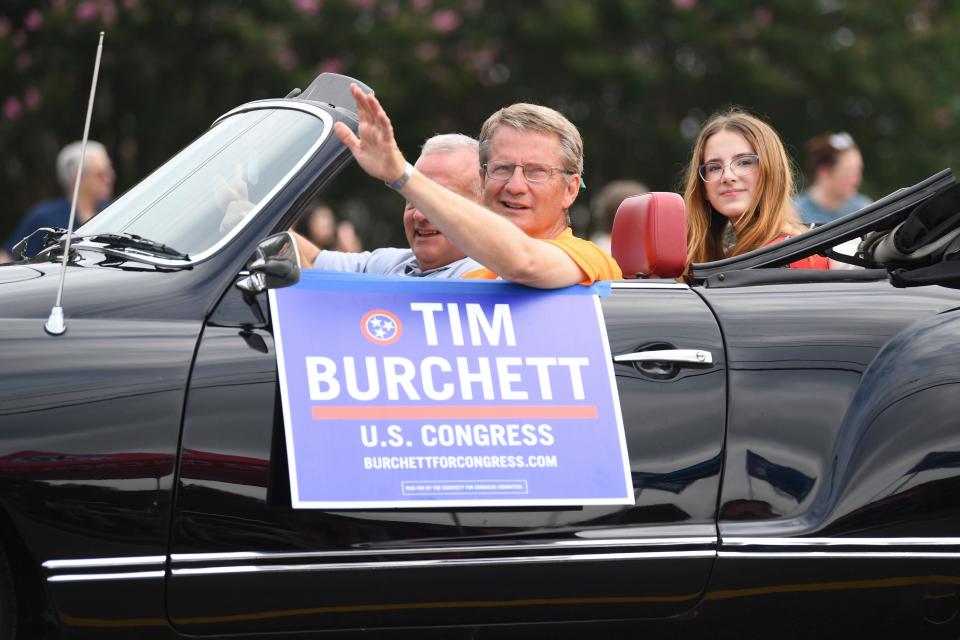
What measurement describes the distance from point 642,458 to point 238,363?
1015 millimetres

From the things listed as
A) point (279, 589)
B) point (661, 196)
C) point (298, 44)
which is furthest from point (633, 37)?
point (279, 589)

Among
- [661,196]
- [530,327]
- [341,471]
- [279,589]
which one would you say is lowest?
[279,589]

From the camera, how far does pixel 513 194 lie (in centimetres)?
412

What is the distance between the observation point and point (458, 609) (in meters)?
3.61

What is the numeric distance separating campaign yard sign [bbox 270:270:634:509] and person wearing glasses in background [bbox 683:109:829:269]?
1.21m

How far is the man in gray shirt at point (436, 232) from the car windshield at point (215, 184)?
505 millimetres

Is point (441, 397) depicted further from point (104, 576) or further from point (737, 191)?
point (737, 191)

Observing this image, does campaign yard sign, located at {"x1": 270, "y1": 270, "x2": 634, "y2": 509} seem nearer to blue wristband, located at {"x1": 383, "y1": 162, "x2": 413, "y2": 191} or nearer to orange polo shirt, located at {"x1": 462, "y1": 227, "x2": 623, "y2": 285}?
orange polo shirt, located at {"x1": 462, "y1": 227, "x2": 623, "y2": 285}

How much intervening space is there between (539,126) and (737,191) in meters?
0.92

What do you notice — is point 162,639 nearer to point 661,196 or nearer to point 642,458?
point 642,458

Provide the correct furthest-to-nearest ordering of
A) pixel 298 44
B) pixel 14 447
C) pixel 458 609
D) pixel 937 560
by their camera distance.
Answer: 1. pixel 298 44
2. pixel 937 560
3. pixel 458 609
4. pixel 14 447

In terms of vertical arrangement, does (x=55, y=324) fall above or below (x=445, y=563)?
above

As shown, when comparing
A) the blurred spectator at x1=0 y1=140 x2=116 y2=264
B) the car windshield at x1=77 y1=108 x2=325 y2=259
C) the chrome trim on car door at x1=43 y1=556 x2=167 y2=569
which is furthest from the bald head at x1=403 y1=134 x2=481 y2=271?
the blurred spectator at x1=0 y1=140 x2=116 y2=264

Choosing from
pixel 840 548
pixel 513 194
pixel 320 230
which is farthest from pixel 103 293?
pixel 320 230
